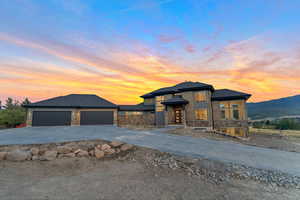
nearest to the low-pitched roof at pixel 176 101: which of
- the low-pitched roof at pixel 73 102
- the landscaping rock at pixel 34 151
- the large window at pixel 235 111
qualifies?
the large window at pixel 235 111

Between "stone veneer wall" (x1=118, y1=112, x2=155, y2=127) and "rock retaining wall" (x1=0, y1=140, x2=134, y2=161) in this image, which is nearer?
"rock retaining wall" (x1=0, y1=140, x2=134, y2=161)

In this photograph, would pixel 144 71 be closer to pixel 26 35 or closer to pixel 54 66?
pixel 54 66

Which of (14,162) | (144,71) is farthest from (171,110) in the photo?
(14,162)

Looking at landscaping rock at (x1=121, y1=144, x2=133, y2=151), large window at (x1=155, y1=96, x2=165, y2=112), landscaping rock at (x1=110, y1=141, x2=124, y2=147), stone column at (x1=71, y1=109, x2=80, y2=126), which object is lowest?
landscaping rock at (x1=121, y1=144, x2=133, y2=151)

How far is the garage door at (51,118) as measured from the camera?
16328mm

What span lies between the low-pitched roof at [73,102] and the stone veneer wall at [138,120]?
3057 mm

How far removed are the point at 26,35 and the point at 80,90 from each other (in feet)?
40.5

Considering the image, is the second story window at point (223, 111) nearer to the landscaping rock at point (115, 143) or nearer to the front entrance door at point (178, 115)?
the front entrance door at point (178, 115)

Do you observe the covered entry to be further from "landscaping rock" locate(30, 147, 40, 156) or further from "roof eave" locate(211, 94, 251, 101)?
"landscaping rock" locate(30, 147, 40, 156)

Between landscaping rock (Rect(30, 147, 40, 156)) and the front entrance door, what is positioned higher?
the front entrance door

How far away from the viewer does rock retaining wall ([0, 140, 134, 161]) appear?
20.8ft

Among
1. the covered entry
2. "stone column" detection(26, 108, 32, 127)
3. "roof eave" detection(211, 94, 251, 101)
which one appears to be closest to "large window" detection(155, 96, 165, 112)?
the covered entry

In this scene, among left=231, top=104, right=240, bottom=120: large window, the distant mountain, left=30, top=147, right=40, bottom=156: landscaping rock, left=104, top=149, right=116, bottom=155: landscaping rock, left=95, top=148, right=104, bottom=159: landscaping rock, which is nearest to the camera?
left=30, top=147, right=40, bottom=156: landscaping rock

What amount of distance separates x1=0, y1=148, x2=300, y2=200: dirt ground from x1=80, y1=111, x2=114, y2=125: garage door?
1259cm
